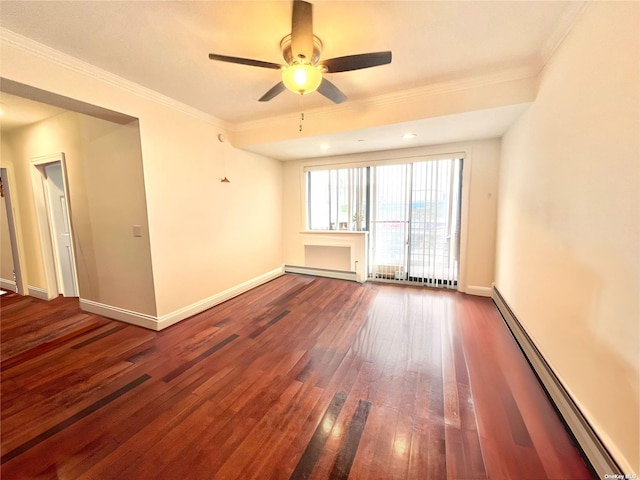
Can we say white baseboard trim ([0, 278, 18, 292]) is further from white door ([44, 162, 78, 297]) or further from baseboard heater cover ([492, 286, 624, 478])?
baseboard heater cover ([492, 286, 624, 478])

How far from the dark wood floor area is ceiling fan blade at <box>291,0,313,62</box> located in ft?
7.88

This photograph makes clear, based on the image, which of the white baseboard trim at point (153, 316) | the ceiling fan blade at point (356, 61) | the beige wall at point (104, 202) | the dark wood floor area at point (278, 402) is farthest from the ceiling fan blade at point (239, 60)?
the white baseboard trim at point (153, 316)

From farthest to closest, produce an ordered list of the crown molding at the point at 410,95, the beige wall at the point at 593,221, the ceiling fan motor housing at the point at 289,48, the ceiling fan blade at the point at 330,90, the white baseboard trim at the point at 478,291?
1. the white baseboard trim at the point at 478,291
2. the crown molding at the point at 410,95
3. the ceiling fan blade at the point at 330,90
4. the ceiling fan motor housing at the point at 289,48
5. the beige wall at the point at 593,221

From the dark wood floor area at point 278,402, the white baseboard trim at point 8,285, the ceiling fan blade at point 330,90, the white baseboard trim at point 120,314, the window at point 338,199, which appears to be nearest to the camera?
the dark wood floor area at point 278,402

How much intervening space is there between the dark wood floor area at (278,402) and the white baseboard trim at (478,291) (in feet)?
2.75

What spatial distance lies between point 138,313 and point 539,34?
15.0 feet

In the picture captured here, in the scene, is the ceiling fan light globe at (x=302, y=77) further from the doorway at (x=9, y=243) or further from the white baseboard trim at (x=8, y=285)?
the white baseboard trim at (x=8, y=285)

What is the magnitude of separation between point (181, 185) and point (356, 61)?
7.85ft

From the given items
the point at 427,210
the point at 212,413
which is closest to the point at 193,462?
the point at 212,413

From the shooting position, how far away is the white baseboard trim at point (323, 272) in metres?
4.59

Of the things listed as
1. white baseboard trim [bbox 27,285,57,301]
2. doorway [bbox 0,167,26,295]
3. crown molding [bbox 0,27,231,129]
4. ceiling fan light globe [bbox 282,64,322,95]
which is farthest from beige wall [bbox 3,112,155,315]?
ceiling fan light globe [bbox 282,64,322,95]

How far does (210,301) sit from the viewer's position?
3357mm

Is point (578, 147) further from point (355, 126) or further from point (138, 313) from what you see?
point (138, 313)

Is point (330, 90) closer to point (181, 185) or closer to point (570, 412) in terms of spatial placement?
point (181, 185)
